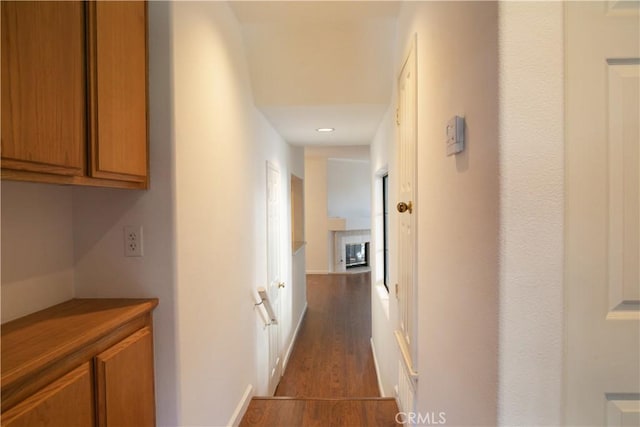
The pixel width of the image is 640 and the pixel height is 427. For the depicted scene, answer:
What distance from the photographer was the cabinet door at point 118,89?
1040 millimetres

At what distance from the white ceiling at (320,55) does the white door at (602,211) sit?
151 centimetres

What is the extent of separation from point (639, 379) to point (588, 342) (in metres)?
0.15

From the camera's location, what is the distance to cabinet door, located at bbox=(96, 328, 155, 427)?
105 centimetres

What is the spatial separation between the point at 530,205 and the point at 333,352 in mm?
3683

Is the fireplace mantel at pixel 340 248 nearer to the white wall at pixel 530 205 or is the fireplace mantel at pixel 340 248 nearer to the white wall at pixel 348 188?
the white wall at pixel 348 188

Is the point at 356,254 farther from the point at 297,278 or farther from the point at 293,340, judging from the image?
the point at 293,340

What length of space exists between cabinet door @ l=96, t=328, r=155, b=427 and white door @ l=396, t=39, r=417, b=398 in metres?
1.16

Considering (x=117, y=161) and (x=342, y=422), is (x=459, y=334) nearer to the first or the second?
(x=117, y=161)

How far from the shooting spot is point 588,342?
776 mm

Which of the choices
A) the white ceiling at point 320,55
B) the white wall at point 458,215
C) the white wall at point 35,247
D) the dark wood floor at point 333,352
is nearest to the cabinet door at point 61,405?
the white wall at point 35,247

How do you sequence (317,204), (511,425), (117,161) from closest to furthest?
1. (511,425)
2. (117,161)
3. (317,204)

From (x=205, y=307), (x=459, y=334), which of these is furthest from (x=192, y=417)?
(x=459, y=334)

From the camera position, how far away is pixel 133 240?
1.32 metres

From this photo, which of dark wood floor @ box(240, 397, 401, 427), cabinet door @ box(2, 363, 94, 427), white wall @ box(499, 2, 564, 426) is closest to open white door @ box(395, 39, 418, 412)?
dark wood floor @ box(240, 397, 401, 427)
